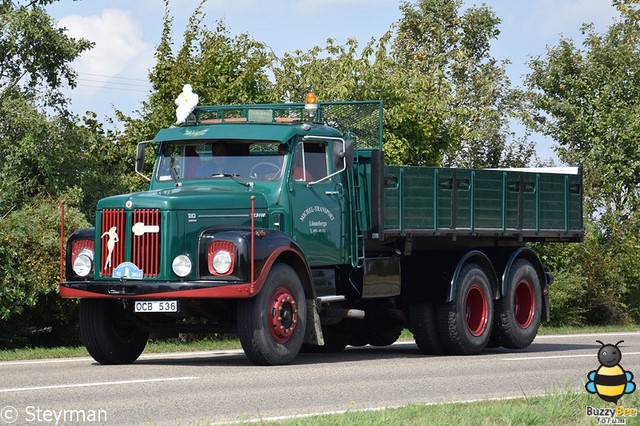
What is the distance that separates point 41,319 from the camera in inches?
884

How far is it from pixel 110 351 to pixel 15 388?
3699 mm

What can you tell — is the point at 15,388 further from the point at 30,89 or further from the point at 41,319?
the point at 30,89

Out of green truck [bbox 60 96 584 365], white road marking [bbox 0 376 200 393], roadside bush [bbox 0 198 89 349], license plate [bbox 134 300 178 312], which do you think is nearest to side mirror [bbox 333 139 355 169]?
green truck [bbox 60 96 584 365]

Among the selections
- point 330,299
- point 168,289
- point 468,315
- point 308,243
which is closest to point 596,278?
point 468,315

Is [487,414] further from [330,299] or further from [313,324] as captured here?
[330,299]

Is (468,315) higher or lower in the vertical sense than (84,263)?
lower

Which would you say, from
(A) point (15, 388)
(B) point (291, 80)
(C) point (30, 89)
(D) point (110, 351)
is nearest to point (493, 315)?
(D) point (110, 351)

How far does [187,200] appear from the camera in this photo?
607 inches

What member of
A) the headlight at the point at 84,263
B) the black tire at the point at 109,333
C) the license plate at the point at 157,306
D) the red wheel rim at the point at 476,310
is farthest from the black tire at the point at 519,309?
the headlight at the point at 84,263

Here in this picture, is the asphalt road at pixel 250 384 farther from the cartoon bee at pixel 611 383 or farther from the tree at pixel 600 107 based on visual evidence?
the tree at pixel 600 107

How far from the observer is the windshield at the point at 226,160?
54.7 feet

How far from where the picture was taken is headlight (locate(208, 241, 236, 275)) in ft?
49.0

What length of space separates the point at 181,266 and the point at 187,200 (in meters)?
0.77

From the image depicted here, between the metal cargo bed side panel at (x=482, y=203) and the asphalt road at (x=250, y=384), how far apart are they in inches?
70.9
